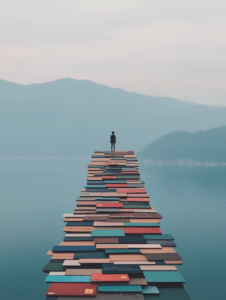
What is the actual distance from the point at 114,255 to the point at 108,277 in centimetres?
329

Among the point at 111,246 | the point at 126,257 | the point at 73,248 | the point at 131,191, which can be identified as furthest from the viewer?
the point at 131,191

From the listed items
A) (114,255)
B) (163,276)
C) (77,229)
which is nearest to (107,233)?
(77,229)

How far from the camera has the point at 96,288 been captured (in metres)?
16.1

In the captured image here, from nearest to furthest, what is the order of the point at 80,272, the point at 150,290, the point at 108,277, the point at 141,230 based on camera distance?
the point at 150,290 < the point at 108,277 < the point at 80,272 < the point at 141,230

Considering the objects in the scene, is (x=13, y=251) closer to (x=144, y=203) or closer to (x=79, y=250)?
(x=144, y=203)

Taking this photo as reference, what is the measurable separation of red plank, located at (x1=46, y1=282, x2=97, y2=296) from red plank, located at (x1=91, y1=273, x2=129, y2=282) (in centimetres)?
43

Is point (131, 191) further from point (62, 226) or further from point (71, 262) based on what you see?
point (62, 226)

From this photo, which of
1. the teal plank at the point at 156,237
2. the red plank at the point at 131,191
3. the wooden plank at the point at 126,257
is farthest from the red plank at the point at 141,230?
the red plank at the point at 131,191

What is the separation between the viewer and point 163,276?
17.5 m

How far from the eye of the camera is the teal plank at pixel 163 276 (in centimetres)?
1703

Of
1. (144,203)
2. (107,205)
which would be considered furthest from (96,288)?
(144,203)

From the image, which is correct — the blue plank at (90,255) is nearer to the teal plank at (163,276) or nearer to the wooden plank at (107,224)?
the teal plank at (163,276)

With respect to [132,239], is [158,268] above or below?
below

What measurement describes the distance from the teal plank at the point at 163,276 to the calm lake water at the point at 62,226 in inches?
1279
